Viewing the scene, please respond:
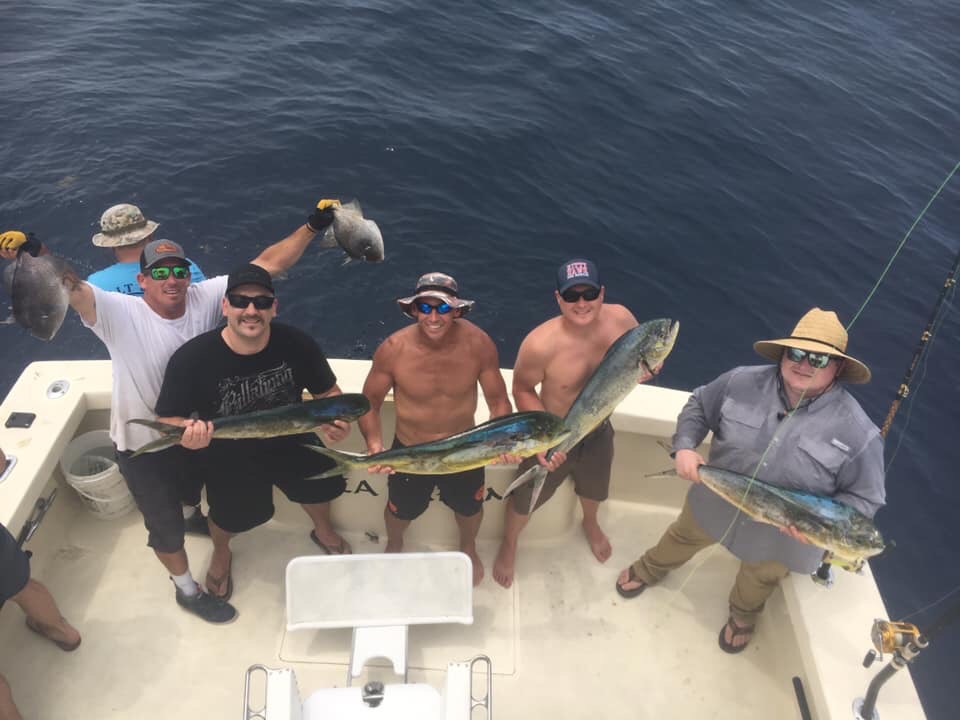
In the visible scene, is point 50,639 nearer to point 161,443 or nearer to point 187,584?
point 187,584

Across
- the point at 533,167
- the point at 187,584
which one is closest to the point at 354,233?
the point at 187,584

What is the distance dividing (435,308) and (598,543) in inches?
80.1

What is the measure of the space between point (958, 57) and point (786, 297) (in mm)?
12644

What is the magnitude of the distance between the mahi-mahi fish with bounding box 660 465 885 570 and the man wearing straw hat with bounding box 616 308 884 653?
2.1 inches

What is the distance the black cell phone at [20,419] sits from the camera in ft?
11.3

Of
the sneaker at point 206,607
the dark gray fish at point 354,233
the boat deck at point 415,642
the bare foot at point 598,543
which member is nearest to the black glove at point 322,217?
the dark gray fish at point 354,233

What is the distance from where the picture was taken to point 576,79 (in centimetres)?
1185

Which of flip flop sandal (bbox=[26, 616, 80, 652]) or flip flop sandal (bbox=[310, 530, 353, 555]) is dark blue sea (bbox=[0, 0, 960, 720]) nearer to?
flip flop sandal (bbox=[310, 530, 353, 555])

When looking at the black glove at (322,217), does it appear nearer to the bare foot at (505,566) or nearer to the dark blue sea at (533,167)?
the bare foot at (505,566)

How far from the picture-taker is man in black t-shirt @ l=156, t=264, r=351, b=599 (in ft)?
9.18

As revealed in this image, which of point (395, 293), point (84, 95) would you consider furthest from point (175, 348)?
point (84, 95)

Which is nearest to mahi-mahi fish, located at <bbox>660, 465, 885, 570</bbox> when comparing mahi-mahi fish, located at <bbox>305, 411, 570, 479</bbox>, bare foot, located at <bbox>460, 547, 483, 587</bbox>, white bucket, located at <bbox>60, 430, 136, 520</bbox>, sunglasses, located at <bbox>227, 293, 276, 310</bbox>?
mahi-mahi fish, located at <bbox>305, 411, 570, 479</bbox>

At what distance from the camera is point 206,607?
3510 mm

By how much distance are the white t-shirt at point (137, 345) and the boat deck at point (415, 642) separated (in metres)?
1.19
